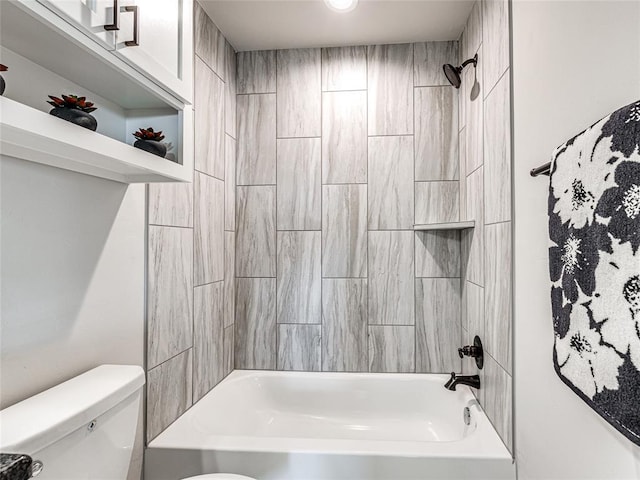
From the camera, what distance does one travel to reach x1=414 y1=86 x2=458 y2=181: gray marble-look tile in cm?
234

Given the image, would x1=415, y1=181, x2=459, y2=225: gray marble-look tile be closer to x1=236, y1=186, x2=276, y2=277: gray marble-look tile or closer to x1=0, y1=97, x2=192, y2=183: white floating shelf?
x1=236, y1=186, x2=276, y2=277: gray marble-look tile

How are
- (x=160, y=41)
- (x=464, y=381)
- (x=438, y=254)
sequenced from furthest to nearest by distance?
(x=438, y=254) < (x=464, y=381) < (x=160, y=41)

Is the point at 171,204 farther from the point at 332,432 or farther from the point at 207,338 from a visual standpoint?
the point at 332,432

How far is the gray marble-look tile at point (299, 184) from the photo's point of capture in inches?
95.4

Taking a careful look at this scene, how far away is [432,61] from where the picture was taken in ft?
7.71

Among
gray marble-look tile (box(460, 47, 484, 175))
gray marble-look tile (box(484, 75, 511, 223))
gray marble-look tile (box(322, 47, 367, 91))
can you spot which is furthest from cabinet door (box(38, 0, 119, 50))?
gray marble-look tile (box(322, 47, 367, 91))

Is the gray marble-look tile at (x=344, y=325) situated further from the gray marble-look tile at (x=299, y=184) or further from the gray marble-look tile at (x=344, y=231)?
the gray marble-look tile at (x=299, y=184)

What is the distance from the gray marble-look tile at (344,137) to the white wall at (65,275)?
1237 millimetres

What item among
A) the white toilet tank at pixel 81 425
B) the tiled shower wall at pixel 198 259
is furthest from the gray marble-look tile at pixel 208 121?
the white toilet tank at pixel 81 425

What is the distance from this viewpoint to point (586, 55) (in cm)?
96

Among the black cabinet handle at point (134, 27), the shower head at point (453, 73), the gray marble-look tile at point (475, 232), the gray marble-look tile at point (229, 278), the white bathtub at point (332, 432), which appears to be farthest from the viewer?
the gray marble-look tile at point (229, 278)

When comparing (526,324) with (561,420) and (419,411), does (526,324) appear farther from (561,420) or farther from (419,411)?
(419,411)

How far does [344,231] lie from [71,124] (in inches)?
67.4

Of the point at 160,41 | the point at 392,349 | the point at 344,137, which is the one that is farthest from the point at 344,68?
the point at 392,349
